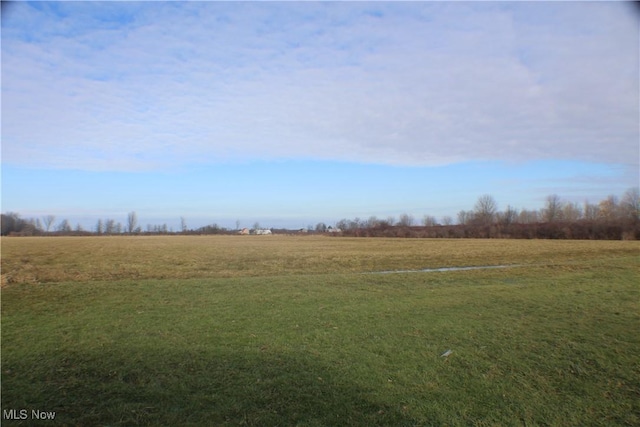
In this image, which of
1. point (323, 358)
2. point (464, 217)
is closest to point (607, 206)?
point (464, 217)

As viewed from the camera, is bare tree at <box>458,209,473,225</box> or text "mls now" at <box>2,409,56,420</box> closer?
text "mls now" at <box>2,409,56,420</box>

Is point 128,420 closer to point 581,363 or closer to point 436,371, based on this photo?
point 436,371

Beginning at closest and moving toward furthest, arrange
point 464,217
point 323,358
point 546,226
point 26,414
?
point 26,414
point 323,358
point 546,226
point 464,217

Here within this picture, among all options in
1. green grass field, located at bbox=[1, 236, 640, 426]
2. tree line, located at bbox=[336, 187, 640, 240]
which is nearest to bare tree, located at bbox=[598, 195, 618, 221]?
tree line, located at bbox=[336, 187, 640, 240]

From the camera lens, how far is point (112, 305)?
13.0 meters

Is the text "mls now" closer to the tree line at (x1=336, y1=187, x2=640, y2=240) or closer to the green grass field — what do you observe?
the green grass field

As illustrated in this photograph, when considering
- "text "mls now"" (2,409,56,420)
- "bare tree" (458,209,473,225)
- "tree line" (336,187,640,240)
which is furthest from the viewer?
"bare tree" (458,209,473,225)

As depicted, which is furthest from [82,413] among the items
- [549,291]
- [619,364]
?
[549,291]

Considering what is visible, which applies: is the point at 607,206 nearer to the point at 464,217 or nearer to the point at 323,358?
the point at 464,217

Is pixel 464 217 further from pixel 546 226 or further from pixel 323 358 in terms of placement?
pixel 323 358

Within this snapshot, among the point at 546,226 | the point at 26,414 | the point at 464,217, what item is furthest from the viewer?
the point at 464,217

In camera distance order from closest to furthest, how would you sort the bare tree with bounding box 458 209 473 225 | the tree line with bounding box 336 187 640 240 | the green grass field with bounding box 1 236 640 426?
the green grass field with bounding box 1 236 640 426
the tree line with bounding box 336 187 640 240
the bare tree with bounding box 458 209 473 225

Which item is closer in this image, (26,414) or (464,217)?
(26,414)

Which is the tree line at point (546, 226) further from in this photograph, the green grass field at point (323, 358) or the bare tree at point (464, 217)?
the green grass field at point (323, 358)
